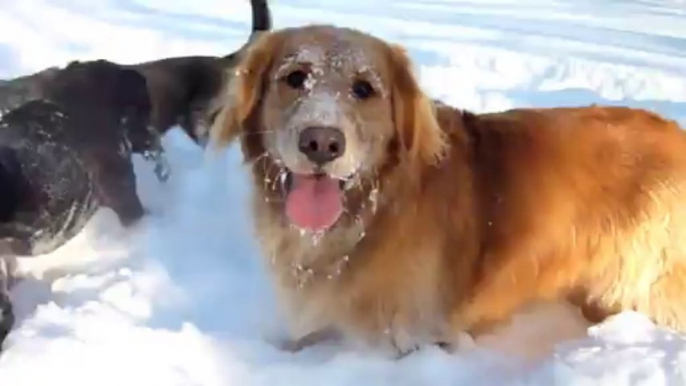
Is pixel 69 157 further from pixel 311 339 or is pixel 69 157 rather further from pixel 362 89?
pixel 362 89

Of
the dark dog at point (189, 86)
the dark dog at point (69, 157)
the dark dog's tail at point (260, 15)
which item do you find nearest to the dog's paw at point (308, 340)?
the dark dog at point (69, 157)

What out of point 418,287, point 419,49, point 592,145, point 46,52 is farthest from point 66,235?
point 419,49

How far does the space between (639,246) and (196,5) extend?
6665mm

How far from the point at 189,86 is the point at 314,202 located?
7.52 feet

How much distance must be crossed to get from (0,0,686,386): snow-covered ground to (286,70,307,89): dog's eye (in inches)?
39.4

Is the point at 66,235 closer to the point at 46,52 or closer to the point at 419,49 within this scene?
the point at 46,52

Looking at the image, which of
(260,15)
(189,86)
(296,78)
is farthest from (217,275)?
(260,15)

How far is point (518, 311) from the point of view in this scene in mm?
3363

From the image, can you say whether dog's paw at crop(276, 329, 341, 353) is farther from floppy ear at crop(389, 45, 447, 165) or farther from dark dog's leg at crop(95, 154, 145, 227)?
dark dog's leg at crop(95, 154, 145, 227)

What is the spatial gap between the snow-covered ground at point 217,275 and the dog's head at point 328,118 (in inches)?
24.2

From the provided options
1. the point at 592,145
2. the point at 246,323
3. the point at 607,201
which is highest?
the point at 592,145

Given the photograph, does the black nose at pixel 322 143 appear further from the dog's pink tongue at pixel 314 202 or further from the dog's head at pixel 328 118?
the dog's pink tongue at pixel 314 202

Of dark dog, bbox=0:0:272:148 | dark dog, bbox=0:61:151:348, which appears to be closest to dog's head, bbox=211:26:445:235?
dark dog, bbox=0:61:151:348

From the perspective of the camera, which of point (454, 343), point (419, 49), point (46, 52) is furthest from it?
point (419, 49)
